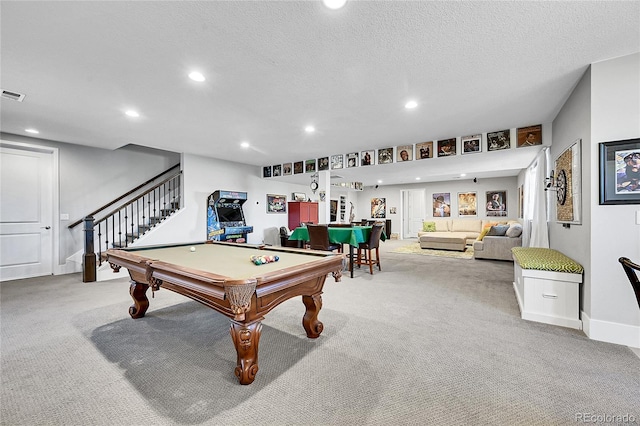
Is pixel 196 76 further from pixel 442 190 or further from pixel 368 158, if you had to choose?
pixel 442 190

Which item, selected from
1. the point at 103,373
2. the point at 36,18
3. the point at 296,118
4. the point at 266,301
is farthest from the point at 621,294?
the point at 36,18

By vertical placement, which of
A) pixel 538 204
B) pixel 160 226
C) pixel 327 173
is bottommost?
pixel 160 226

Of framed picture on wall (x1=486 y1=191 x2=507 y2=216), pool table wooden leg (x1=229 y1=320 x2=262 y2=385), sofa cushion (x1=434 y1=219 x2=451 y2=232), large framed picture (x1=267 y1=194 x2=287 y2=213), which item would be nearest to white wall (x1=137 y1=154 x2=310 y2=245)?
large framed picture (x1=267 y1=194 x2=287 y2=213)

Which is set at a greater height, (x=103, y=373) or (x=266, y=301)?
(x=266, y=301)

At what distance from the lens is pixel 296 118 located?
3695 mm

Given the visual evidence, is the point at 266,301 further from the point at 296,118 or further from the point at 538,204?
the point at 538,204

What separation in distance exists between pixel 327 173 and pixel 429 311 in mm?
4174

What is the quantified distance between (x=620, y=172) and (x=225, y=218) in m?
6.22

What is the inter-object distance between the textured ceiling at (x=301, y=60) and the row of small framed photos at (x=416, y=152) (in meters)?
0.42

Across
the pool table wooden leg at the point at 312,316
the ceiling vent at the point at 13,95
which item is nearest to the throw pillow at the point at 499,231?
the pool table wooden leg at the point at 312,316

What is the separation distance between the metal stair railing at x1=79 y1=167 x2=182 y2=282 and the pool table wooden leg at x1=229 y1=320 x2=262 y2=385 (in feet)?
13.9

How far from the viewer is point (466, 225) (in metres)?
9.14

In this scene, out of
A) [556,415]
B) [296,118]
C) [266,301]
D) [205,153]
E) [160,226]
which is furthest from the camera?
[205,153]

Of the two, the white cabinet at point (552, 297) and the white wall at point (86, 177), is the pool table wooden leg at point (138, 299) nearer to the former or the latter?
the white wall at point (86, 177)
